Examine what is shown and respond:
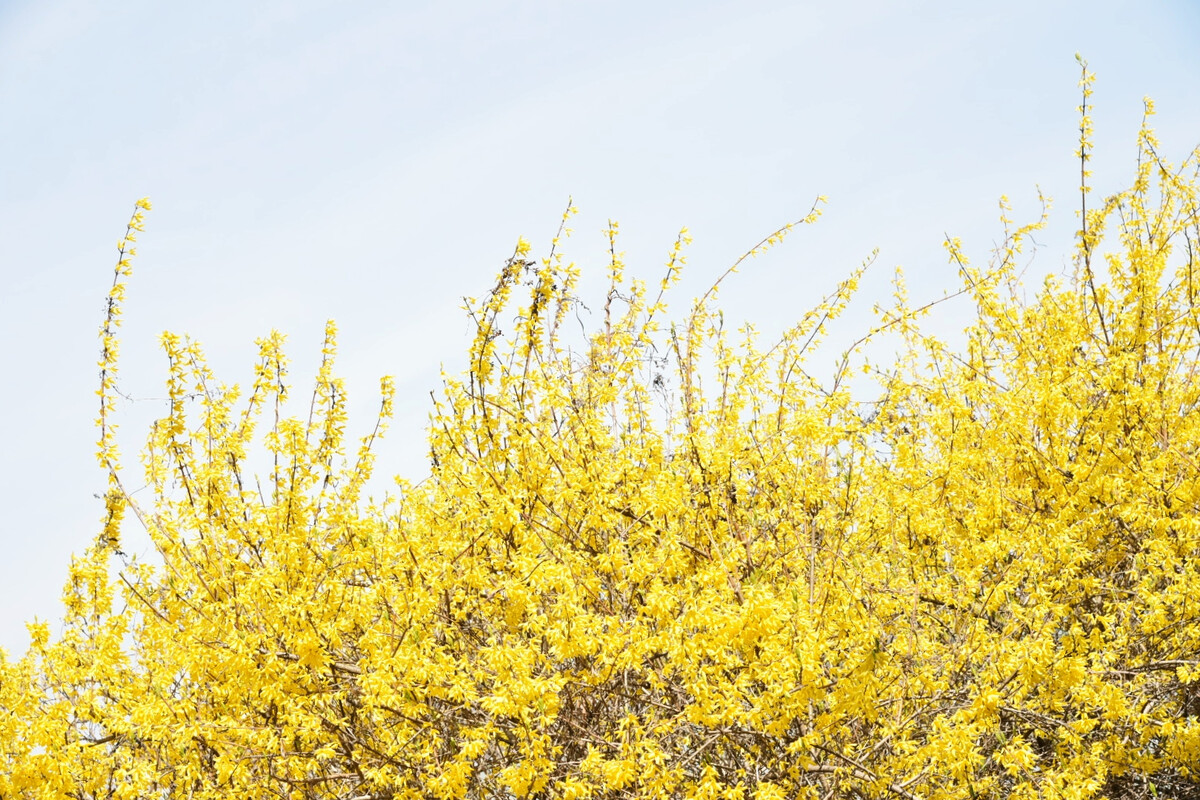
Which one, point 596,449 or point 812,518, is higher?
point 596,449

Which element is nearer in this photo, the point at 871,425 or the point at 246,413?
the point at 246,413

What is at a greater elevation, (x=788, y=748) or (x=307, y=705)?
(x=307, y=705)

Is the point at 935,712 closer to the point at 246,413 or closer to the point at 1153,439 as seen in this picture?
the point at 1153,439

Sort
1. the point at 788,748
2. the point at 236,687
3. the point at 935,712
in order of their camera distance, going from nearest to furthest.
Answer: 1. the point at 788,748
2. the point at 236,687
3. the point at 935,712

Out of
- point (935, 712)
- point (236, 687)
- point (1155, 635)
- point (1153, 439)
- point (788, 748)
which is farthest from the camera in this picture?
point (1153, 439)

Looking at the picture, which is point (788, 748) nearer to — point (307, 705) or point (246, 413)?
point (307, 705)

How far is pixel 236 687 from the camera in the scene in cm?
419

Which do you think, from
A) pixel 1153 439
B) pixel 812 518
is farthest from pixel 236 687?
pixel 1153 439

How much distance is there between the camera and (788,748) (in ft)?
12.9

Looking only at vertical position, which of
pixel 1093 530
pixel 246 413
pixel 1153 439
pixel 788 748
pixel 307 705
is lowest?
pixel 788 748

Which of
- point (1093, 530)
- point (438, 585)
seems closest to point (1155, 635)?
point (1093, 530)

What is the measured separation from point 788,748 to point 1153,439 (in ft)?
9.11

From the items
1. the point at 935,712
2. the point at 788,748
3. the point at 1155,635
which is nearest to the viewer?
the point at 788,748

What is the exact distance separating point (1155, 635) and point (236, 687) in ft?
14.3
